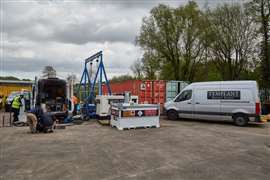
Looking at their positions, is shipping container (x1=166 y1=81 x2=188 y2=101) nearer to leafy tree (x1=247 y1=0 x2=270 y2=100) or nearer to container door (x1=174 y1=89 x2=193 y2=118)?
container door (x1=174 y1=89 x2=193 y2=118)

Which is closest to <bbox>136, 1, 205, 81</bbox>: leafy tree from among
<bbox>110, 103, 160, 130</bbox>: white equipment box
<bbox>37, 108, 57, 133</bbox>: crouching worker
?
<bbox>110, 103, 160, 130</bbox>: white equipment box

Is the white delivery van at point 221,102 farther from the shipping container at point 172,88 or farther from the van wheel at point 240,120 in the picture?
the shipping container at point 172,88

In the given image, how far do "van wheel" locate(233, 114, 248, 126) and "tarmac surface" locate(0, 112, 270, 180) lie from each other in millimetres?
2504

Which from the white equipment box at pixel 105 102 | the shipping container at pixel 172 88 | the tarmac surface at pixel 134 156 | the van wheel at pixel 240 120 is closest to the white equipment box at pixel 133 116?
the tarmac surface at pixel 134 156

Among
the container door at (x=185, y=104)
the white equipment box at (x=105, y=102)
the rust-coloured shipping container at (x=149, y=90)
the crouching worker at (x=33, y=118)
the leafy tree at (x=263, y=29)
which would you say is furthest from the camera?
the leafy tree at (x=263, y=29)

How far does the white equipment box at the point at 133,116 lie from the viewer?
1232cm

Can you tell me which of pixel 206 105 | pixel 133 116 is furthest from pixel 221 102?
pixel 133 116

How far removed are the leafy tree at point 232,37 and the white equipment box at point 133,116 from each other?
16028 mm

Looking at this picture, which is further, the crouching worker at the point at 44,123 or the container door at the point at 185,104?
the container door at the point at 185,104

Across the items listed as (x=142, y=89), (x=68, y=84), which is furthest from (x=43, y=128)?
(x=142, y=89)

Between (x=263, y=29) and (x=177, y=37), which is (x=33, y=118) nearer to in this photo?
(x=177, y=37)

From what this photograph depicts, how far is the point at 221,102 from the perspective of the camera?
14.4 metres

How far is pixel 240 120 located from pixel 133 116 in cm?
576

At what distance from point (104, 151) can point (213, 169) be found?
3298 mm
